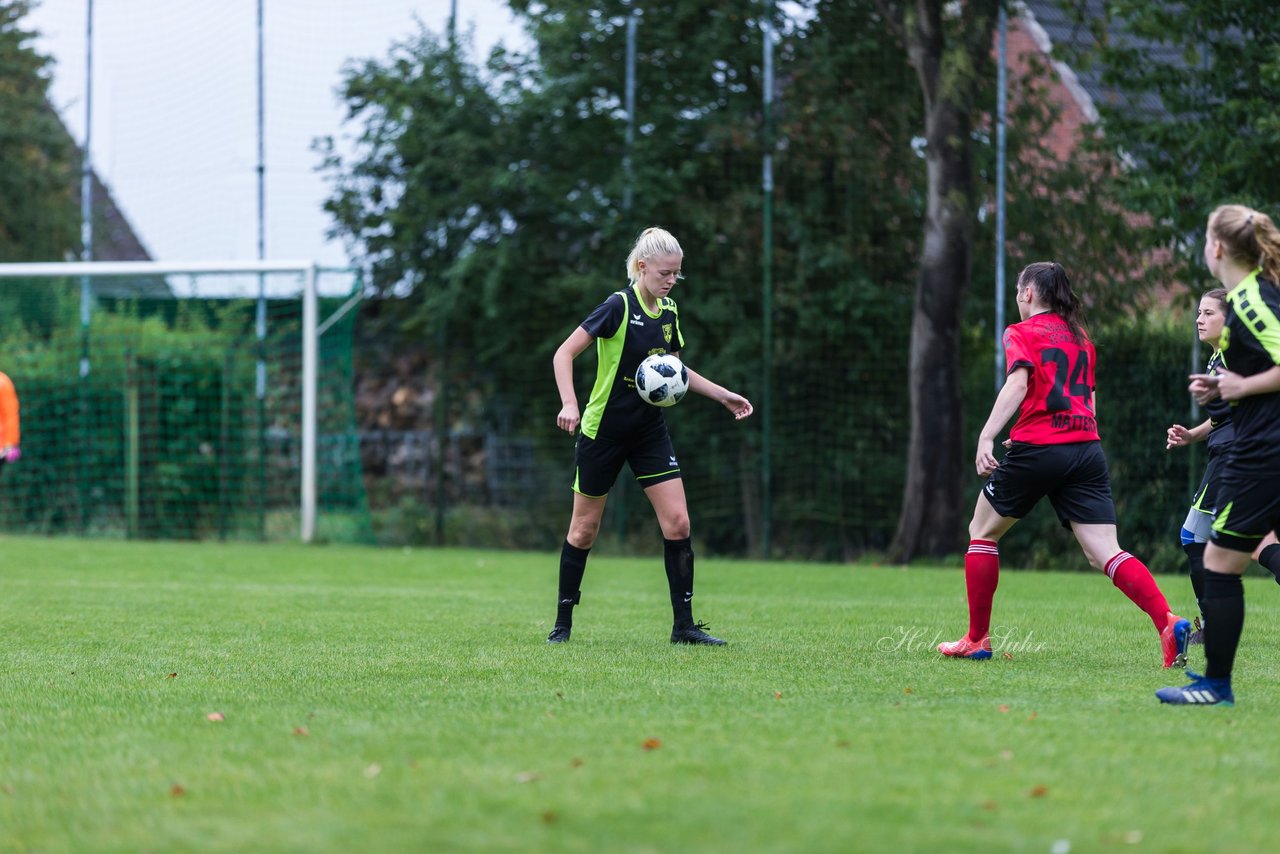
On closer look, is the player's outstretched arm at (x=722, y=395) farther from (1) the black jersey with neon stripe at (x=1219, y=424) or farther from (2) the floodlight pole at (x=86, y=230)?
(2) the floodlight pole at (x=86, y=230)

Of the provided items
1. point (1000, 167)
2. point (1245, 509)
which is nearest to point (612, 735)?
point (1245, 509)

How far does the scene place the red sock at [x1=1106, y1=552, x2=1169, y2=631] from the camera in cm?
681

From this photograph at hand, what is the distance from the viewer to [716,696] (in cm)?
570

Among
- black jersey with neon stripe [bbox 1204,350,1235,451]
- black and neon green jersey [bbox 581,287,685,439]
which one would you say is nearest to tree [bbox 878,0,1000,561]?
black jersey with neon stripe [bbox 1204,350,1235,451]

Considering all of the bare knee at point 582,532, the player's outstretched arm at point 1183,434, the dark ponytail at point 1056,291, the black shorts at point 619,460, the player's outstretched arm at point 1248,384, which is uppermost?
the dark ponytail at point 1056,291

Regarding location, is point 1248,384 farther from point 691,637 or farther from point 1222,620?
point 691,637

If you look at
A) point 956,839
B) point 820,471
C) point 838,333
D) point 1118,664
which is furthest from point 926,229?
point 956,839

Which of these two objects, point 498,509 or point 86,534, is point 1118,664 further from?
point 86,534

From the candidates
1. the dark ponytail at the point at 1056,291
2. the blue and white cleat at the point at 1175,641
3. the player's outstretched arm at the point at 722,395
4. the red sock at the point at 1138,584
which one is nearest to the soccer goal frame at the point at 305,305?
the player's outstretched arm at the point at 722,395

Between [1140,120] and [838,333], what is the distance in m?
3.86

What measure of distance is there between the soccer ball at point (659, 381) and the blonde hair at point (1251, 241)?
2694mm

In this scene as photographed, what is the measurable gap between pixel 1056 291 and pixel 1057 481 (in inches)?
33.3

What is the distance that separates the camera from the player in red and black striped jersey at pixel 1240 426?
5336 mm

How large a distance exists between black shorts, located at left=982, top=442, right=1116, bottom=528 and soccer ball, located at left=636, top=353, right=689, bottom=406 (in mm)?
1542
